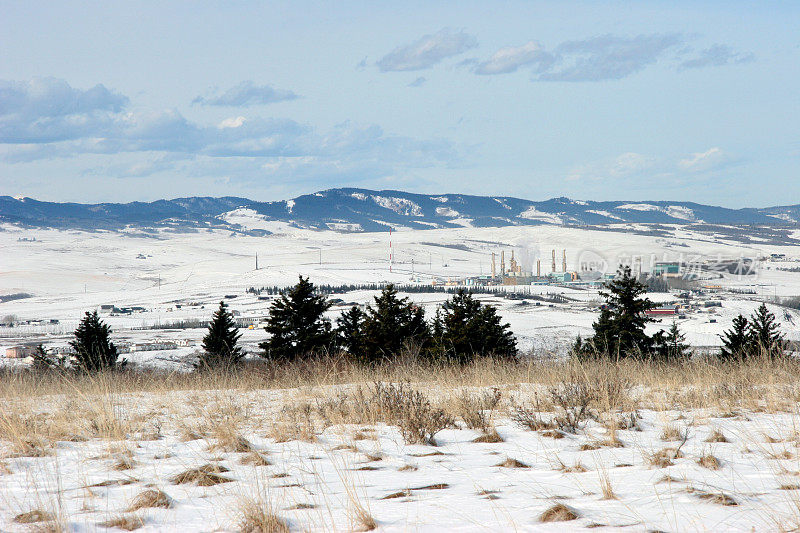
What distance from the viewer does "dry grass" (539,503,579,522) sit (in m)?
4.37

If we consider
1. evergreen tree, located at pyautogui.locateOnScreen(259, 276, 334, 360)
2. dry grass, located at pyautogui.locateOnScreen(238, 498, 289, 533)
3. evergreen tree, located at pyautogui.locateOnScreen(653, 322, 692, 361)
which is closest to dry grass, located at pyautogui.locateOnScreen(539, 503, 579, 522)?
dry grass, located at pyautogui.locateOnScreen(238, 498, 289, 533)

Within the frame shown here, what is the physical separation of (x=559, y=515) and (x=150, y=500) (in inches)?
112

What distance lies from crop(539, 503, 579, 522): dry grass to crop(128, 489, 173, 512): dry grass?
2.58m

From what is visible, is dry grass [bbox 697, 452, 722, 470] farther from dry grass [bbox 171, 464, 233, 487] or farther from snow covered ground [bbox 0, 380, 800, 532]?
dry grass [bbox 171, 464, 233, 487]

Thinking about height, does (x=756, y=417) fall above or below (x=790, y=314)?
above

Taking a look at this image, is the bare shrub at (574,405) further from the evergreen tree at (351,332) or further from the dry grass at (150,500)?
the evergreen tree at (351,332)

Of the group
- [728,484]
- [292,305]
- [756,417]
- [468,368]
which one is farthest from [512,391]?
[292,305]

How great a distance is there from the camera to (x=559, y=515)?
14.4 ft

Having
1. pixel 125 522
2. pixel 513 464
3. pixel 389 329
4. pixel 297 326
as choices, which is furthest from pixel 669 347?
pixel 125 522

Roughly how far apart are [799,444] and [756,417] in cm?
158

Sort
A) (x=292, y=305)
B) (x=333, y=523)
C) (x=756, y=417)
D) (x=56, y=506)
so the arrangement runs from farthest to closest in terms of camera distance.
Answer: (x=292, y=305)
(x=756, y=417)
(x=56, y=506)
(x=333, y=523)

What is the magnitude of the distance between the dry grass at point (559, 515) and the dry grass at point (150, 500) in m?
2.58

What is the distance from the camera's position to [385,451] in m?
6.57

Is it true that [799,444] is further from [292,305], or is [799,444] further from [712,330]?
[712,330]
